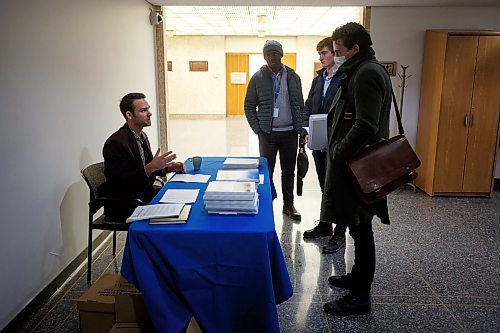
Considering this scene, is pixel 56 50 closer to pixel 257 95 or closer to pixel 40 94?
pixel 40 94

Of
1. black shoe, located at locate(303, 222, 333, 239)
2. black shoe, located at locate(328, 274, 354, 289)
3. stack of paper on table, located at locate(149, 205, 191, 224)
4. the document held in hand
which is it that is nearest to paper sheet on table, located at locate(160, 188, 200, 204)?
stack of paper on table, located at locate(149, 205, 191, 224)

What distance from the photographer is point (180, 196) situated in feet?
6.75

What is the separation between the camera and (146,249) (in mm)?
1664

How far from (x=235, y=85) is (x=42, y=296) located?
1093cm

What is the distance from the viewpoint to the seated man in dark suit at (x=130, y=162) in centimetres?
248

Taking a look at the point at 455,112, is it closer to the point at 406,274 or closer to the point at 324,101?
the point at 324,101

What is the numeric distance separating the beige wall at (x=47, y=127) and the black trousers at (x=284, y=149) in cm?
139

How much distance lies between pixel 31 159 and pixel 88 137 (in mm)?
790

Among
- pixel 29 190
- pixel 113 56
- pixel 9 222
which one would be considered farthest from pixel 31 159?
pixel 113 56

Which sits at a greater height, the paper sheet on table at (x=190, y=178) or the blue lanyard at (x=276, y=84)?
the blue lanyard at (x=276, y=84)

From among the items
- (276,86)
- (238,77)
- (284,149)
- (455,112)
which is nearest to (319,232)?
(284,149)

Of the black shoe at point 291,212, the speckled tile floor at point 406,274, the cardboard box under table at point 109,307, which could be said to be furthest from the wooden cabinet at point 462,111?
the cardboard box under table at point 109,307

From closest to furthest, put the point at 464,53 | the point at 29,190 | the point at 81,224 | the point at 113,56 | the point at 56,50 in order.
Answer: the point at 29,190 → the point at 56,50 → the point at 81,224 → the point at 113,56 → the point at 464,53

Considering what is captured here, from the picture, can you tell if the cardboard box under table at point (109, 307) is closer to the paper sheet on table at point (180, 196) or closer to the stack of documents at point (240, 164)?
the paper sheet on table at point (180, 196)
